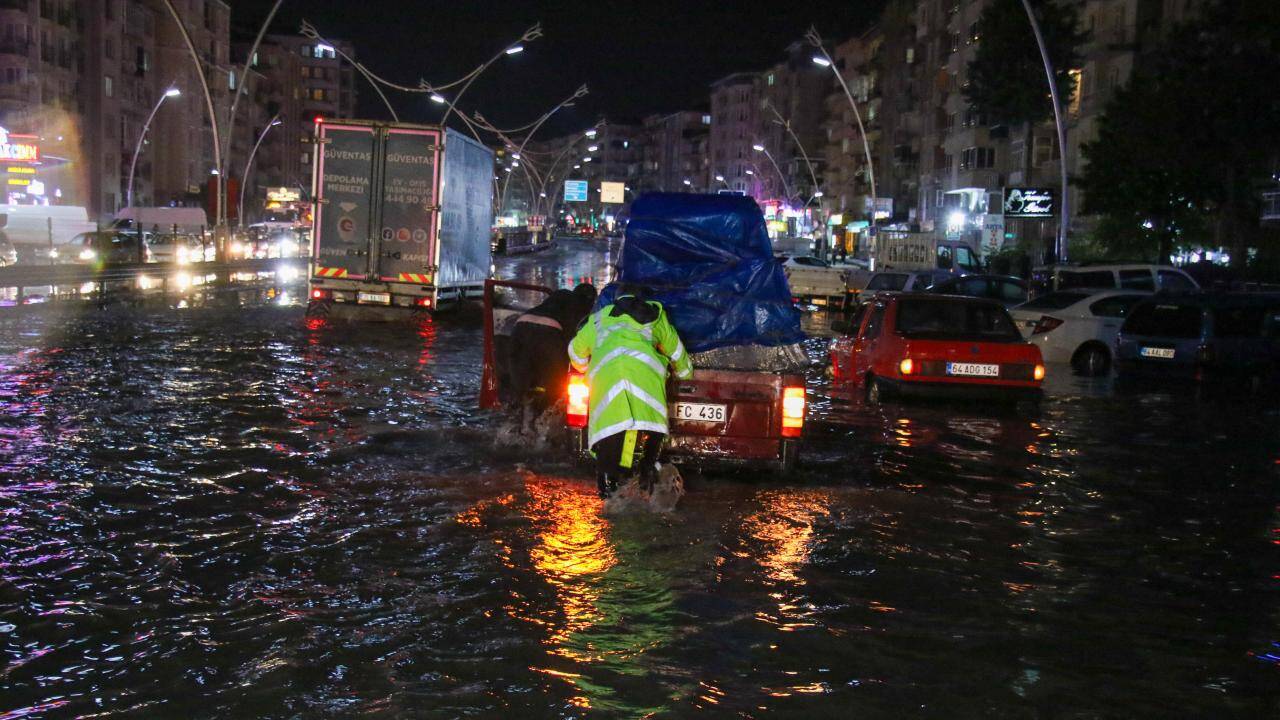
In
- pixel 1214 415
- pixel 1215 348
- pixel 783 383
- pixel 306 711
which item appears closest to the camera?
pixel 306 711

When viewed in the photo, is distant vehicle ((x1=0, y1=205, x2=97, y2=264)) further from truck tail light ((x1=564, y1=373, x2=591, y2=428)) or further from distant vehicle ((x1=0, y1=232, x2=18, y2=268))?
truck tail light ((x1=564, y1=373, x2=591, y2=428))

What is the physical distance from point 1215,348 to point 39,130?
2790 inches

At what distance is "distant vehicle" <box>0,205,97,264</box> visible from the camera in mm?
47969

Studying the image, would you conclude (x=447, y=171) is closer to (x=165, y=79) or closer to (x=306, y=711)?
(x=306, y=711)

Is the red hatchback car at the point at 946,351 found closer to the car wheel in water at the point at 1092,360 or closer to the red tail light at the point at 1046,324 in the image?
the red tail light at the point at 1046,324

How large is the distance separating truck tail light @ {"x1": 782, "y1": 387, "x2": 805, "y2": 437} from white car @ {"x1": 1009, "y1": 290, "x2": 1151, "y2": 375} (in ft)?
43.2

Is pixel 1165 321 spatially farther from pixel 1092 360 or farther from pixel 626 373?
pixel 626 373

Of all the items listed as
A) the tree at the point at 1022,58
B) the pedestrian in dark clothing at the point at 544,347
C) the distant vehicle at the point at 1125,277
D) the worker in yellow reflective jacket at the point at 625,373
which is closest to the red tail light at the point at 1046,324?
the distant vehicle at the point at 1125,277

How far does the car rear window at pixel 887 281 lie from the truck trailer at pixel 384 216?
13.7 m

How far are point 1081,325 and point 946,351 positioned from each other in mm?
8431

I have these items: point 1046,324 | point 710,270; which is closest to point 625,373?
point 710,270

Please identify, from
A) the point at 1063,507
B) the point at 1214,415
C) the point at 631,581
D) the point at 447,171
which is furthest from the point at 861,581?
the point at 447,171

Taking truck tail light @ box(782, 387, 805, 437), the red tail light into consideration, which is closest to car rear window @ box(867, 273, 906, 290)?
the red tail light

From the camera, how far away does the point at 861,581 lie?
23.6 ft
